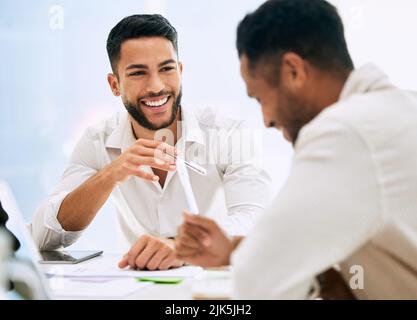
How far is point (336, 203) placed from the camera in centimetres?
85

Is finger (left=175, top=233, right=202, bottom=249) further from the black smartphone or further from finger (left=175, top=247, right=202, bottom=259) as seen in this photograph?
the black smartphone

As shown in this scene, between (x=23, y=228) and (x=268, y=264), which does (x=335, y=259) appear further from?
(x=23, y=228)

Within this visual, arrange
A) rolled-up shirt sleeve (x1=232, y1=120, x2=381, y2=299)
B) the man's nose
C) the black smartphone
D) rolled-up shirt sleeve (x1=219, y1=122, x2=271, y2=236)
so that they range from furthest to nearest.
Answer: the man's nose → rolled-up shirt sleeve (x1=219, y1=122, x2=271, y2=236) → the black smartphone → rolled-up shirt sleeve (x1=232, y1=120, x2=381, y2=299)

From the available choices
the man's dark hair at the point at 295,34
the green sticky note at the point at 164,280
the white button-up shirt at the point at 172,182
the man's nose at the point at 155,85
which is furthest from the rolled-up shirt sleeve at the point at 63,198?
the man's dark hair at the point at 295,34

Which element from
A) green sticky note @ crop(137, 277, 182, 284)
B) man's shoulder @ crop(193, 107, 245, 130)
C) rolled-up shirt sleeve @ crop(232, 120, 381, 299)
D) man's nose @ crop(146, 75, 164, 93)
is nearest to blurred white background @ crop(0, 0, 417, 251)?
man's shoulder @ crop(193, 107, 245, 130)

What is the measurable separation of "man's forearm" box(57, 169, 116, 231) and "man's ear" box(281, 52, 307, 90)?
1.03 meters

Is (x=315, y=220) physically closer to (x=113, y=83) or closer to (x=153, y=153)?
(x=153, y=153)

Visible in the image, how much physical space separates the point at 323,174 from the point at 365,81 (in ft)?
0.82

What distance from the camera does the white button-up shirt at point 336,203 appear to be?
0.85 m

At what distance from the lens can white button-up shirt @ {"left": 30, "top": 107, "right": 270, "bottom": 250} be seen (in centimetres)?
200

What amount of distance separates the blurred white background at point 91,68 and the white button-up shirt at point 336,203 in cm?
127

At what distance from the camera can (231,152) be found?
2.18 meters
